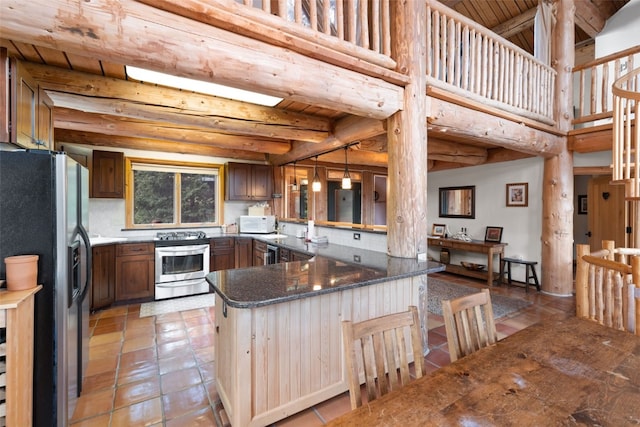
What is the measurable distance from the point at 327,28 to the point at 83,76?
2161mm

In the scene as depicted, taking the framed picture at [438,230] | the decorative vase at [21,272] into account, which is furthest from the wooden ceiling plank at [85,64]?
the framed picture at [438,230]

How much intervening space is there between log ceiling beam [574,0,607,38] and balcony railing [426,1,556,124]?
1.36 m

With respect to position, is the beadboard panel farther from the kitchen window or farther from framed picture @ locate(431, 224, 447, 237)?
framed picture @ locate(431, 224, 447, 237)

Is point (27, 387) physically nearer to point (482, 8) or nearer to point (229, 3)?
point (229, 3)

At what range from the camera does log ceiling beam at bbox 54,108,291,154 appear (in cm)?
328

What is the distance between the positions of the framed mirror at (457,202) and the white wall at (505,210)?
9 centimetres

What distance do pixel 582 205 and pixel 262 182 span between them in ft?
23.2

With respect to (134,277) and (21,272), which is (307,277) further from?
(134,277)

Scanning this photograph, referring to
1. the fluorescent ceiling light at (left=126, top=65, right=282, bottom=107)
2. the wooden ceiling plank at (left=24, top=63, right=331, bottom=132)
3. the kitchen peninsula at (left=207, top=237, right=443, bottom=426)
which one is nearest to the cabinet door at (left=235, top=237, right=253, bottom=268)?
the wooden ceiling plank at (left=24, top=63, right=331, bottom=132)

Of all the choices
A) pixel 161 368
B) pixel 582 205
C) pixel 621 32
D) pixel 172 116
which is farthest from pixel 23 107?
pixel 582 205

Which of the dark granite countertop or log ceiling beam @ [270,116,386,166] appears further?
log ceiling beam @ [270,116,386,166]

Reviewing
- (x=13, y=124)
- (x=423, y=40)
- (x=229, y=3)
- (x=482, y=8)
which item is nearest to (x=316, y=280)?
(x=229, y=3)

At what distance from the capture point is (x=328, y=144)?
4.00m

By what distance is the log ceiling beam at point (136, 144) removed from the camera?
407 centimetres
